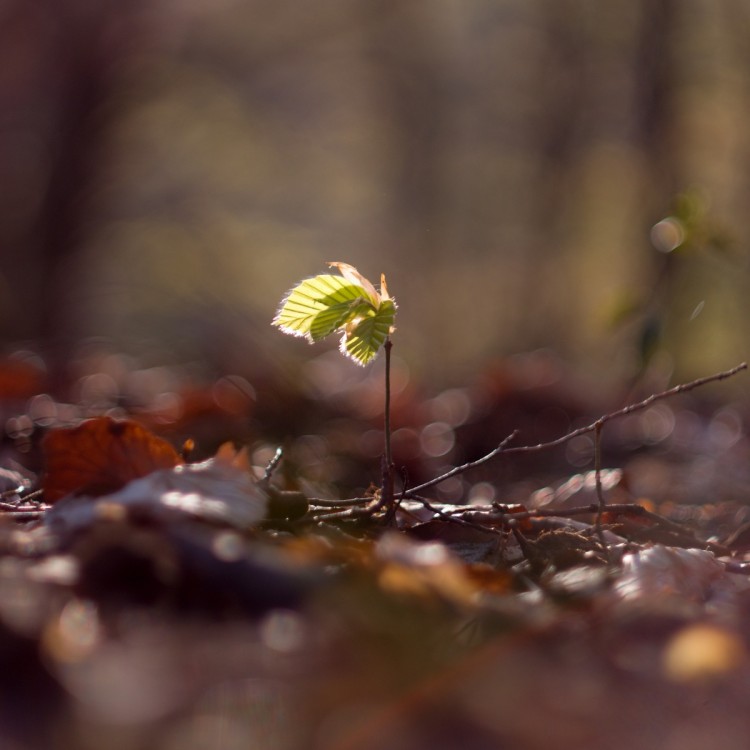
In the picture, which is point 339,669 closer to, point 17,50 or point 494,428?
point 494,428

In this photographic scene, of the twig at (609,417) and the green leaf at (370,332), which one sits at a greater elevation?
the green leaf at (370,332)

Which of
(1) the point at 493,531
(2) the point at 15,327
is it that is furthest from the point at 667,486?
(2) the point at 15,327

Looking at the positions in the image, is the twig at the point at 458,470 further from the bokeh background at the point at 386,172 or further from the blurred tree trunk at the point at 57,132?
the blurred tree trunk at the point at 57,132

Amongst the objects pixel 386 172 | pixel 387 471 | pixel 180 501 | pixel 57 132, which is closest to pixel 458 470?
pixel 387 471

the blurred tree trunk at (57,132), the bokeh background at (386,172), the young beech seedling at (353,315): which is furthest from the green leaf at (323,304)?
the blurred tree trunk at (57,132)

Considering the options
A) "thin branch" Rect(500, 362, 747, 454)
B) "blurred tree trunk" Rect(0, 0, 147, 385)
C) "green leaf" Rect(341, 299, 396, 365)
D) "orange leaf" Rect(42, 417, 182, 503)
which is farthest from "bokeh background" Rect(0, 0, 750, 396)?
"orange leaf" Rect(42, 417, 182, 503)

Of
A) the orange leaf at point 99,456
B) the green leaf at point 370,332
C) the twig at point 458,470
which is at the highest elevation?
the green leaf at point 370,332

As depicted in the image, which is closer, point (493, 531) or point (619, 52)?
→ point (493, 531)
